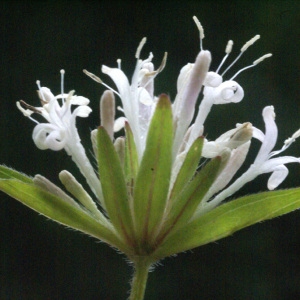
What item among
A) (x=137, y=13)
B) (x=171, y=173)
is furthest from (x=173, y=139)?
(x=137, y=13)

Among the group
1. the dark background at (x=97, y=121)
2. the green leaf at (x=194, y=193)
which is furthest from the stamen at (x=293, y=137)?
the dark background at (x=97, y=121)

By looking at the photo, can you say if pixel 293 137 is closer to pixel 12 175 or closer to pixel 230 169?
pixel 230 169

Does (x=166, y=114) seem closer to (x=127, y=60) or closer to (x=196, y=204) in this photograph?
(x=196, y=204)

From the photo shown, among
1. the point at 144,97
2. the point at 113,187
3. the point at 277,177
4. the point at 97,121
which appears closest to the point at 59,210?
the point at 113,187

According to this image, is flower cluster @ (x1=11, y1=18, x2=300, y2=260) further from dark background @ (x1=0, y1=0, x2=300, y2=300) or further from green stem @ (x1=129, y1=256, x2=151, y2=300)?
dark background @ (x1=0, y1=0, x2=300, y2=300)

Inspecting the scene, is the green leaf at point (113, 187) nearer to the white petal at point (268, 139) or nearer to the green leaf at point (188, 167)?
the green leaf at point (188, 167)

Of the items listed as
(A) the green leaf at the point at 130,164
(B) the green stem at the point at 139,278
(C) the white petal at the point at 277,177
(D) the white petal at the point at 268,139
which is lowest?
→ (B) the green stem at the point at 139,278
